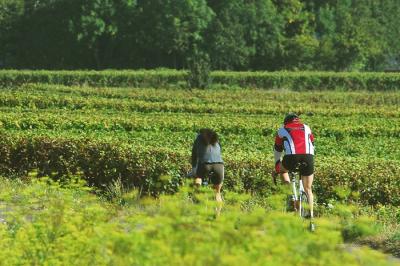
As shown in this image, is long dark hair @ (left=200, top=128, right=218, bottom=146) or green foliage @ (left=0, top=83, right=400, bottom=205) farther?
green foliage @ (left=0, top=83, right=400, bottom=205)

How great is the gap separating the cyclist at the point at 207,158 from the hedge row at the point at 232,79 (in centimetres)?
4149

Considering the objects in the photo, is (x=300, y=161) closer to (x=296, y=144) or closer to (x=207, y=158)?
(x=296, y=144)

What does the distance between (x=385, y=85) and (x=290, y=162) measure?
4560 cm

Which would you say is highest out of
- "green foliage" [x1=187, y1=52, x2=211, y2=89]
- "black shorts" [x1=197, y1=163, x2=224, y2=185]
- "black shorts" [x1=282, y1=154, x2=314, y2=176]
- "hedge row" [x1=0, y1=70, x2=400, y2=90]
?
"black shorts" [x1=282, y1=154, x2=314, y2=176]

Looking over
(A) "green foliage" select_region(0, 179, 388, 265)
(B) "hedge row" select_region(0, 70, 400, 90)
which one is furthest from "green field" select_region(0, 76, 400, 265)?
(B) "hedge row" select_region(0, 70, 400, 90)

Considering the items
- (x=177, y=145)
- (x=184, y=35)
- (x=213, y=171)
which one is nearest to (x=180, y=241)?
(x=213, y=171)

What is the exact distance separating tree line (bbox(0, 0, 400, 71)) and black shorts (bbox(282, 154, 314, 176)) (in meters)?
54.7

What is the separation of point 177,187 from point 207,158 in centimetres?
255

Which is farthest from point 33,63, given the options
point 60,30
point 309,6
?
point 309,6

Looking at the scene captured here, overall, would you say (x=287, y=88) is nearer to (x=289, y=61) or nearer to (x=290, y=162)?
(x=289, y=61)

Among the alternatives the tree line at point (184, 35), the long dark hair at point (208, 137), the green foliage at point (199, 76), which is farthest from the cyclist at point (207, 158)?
the tree line at point (184, 35)

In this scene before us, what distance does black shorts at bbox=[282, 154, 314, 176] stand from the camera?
1179 cm

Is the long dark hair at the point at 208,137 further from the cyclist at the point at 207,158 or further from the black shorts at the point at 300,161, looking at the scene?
the black shorts at the point at 300,161

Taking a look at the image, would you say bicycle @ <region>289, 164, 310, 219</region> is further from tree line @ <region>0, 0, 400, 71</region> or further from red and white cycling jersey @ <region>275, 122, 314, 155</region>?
tree line @ <region>0, 0, 400, 71</region>
